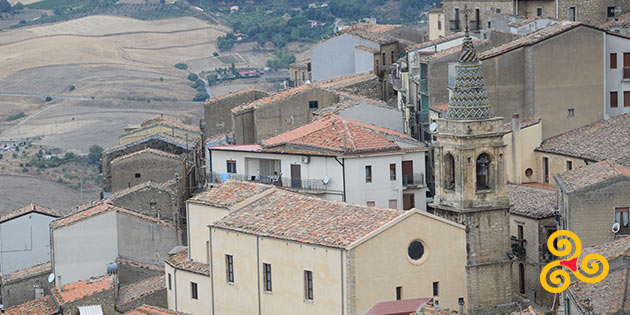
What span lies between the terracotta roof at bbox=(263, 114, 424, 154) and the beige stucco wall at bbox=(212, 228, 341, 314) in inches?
A: 299

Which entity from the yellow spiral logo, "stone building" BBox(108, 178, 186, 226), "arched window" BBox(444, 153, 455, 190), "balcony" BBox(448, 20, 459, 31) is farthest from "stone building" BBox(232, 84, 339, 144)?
the yellow spiral logo

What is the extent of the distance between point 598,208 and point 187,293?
15449 millimetres

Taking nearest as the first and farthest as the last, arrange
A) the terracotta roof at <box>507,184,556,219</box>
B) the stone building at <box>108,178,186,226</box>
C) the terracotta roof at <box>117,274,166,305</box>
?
the terracotta roof at <box>507,184,556,219</box>
the terracotta roof at <box>117,274,166,305</box>
the stone building at <box>108,178,186,226</box>

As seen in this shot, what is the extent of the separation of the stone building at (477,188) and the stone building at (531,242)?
2.43 meters

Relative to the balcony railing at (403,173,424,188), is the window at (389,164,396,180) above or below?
above

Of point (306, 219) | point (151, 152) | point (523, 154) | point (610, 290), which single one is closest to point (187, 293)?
point (306, 219)

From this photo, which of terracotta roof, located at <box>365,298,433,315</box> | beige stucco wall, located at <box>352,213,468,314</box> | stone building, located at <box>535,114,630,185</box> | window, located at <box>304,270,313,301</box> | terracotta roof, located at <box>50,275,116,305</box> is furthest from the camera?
terracotta roof, located at <box>50,275,116,305</box>

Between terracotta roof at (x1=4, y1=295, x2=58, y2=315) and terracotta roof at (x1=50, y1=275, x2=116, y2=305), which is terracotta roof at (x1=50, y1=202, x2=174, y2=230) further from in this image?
terracotta roof at (x1=4, y1=295, x2=58, y2=315)

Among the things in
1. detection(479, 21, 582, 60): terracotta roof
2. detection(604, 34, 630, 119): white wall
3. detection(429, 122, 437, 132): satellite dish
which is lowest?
detection(429, 122, 437, 132): satellite dish

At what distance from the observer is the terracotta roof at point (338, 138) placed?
183 feet

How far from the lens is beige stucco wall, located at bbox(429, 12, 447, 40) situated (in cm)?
8307

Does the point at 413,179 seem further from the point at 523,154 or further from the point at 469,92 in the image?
the point at 469,92

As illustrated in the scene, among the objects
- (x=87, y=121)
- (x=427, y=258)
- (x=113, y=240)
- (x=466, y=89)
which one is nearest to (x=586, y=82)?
(x=466, y=89)

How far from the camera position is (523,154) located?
190 feet
